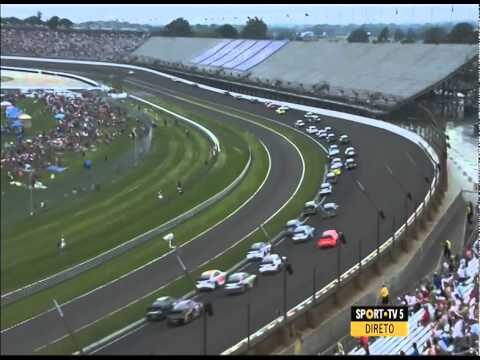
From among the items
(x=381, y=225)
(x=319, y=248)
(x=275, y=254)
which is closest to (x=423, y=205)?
(x=381, y=225)

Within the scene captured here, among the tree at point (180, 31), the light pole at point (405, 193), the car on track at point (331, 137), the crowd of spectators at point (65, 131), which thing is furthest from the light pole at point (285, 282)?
the tree at point (180, 31)

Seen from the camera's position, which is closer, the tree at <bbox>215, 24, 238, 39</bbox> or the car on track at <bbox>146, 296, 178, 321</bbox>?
the car on track at <bbox>146, 296, 178, 321</bbox>

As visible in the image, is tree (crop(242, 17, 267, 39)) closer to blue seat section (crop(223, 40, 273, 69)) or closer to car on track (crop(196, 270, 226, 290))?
blue seat section (crop(223, 40, 273, 69))

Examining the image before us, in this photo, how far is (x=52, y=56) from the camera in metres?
17.8

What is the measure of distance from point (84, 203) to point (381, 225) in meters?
9.65

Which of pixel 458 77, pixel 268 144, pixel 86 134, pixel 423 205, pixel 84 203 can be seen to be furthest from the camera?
pixel 458 77

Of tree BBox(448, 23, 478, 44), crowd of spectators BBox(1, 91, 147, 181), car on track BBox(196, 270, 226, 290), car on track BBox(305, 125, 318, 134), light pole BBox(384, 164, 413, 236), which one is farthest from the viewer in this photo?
tree BBox(448, 23, 478, 44)

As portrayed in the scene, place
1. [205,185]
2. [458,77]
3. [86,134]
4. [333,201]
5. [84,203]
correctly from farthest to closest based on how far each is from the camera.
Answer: [458,77] < [333,201] < [205,185] < [86,134] < [84,203]

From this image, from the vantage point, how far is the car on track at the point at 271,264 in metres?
13.8

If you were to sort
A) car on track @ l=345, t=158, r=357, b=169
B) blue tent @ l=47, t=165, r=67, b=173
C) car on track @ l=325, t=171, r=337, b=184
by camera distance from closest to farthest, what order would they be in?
blue tent @ l=47, t=165, r=67, b=173 < car on track @ l=325, t=171, r=337, b=184 < car on track @ l=345, t=158, r=357, b=169

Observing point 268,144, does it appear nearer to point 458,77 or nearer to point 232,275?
point 458,77

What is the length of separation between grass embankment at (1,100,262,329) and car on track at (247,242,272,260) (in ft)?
4.18

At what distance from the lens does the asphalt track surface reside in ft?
35.1

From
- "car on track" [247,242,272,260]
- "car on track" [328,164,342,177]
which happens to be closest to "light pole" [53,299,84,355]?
"car on track" [247,242,272,260]
